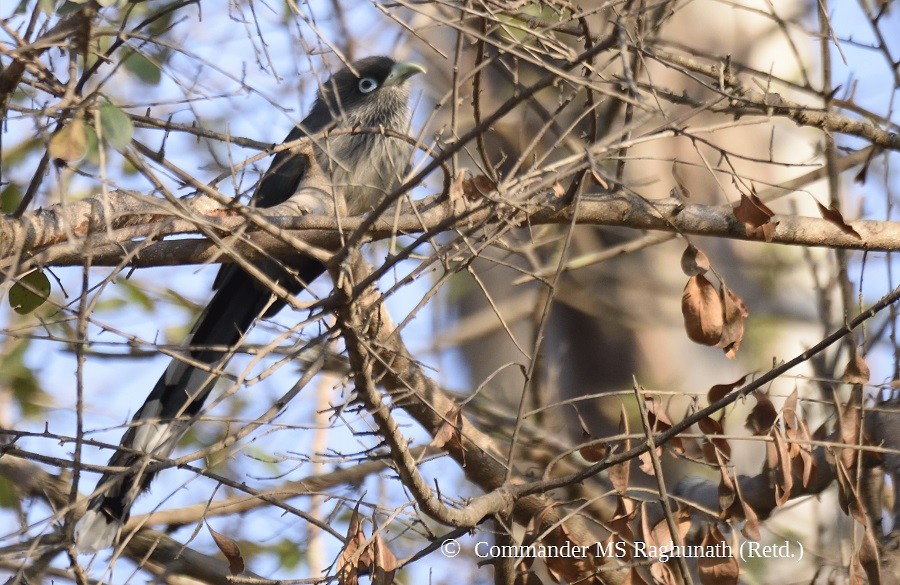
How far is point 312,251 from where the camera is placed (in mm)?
2275

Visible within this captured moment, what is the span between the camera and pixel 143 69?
2434mm

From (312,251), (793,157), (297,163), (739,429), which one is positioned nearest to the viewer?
(312,251)

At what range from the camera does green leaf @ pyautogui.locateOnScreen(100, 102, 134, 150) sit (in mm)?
1999

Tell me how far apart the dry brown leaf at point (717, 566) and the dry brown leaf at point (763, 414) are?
33 cm

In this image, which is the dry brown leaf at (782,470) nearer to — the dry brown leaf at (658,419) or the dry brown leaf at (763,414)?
the dry brown leaf at (763,414)

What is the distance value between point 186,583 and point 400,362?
137 centimetres

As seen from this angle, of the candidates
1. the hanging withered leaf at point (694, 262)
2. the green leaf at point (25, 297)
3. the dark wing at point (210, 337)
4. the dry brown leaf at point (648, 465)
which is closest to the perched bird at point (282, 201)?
the dark wing at point (210, 337)

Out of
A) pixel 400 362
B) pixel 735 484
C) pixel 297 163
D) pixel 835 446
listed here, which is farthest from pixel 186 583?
pixel 835 446

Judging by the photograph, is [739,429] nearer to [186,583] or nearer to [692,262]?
[692,262]

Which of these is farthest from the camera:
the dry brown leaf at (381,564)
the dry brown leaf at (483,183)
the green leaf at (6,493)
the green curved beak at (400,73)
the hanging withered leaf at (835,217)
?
the green curved beak at (400,73)

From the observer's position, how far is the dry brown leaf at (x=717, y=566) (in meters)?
2.75

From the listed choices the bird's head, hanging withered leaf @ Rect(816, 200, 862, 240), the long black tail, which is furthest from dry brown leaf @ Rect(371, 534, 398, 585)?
the bird's head

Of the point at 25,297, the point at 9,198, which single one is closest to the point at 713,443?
the point at 25,297

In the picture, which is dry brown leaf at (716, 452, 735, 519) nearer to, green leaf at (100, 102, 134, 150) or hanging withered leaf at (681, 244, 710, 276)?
hanging withered leaf at (681, 244, 710, 276)
